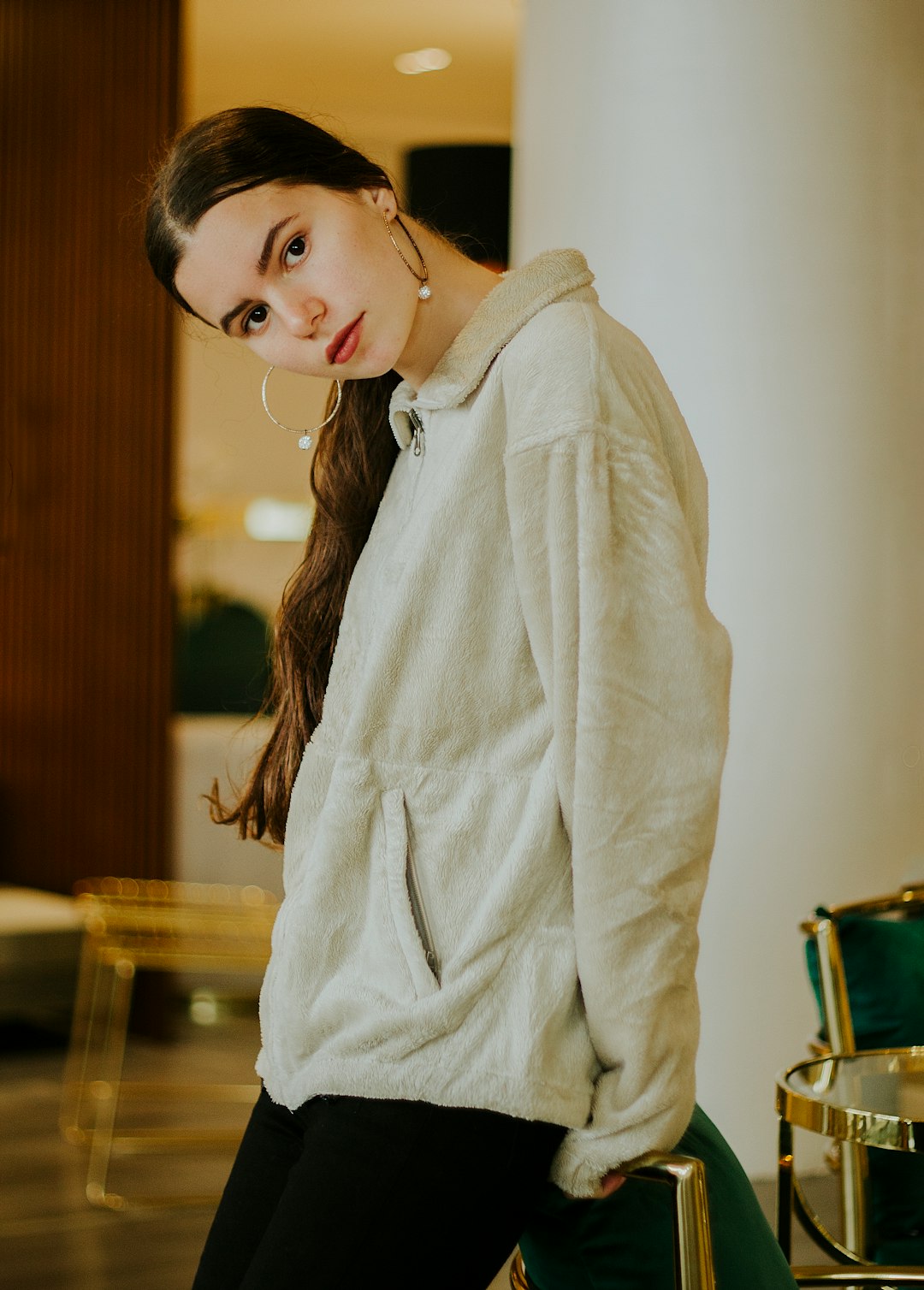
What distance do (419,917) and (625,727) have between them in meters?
0.20

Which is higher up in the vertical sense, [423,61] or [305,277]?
[423,61]

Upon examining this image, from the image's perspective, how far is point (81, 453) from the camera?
483 centimetres

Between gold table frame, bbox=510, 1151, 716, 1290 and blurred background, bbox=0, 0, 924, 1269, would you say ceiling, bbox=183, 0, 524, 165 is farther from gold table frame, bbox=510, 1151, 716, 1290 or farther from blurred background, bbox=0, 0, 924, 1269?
gold table frame, bbox=510, 1151, 716, 1290

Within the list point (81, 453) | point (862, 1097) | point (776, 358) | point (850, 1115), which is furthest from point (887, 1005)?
point (81, 453)

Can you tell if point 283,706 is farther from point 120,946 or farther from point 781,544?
point 120,946

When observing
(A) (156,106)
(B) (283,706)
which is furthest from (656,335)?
(A) (156,106)

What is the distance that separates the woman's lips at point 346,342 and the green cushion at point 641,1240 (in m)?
0.62

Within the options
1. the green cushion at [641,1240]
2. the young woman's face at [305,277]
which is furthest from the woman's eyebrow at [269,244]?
the green cushion at [641,1240]

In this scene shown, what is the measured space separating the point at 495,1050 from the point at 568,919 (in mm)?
101

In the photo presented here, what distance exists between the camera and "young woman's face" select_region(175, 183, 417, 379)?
42.7 inches

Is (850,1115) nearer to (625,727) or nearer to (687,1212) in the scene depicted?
(687,1212)

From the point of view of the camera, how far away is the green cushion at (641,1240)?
3.52 feet

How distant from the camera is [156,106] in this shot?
15.3ft

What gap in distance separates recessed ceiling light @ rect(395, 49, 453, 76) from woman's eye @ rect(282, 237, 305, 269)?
6.04m
